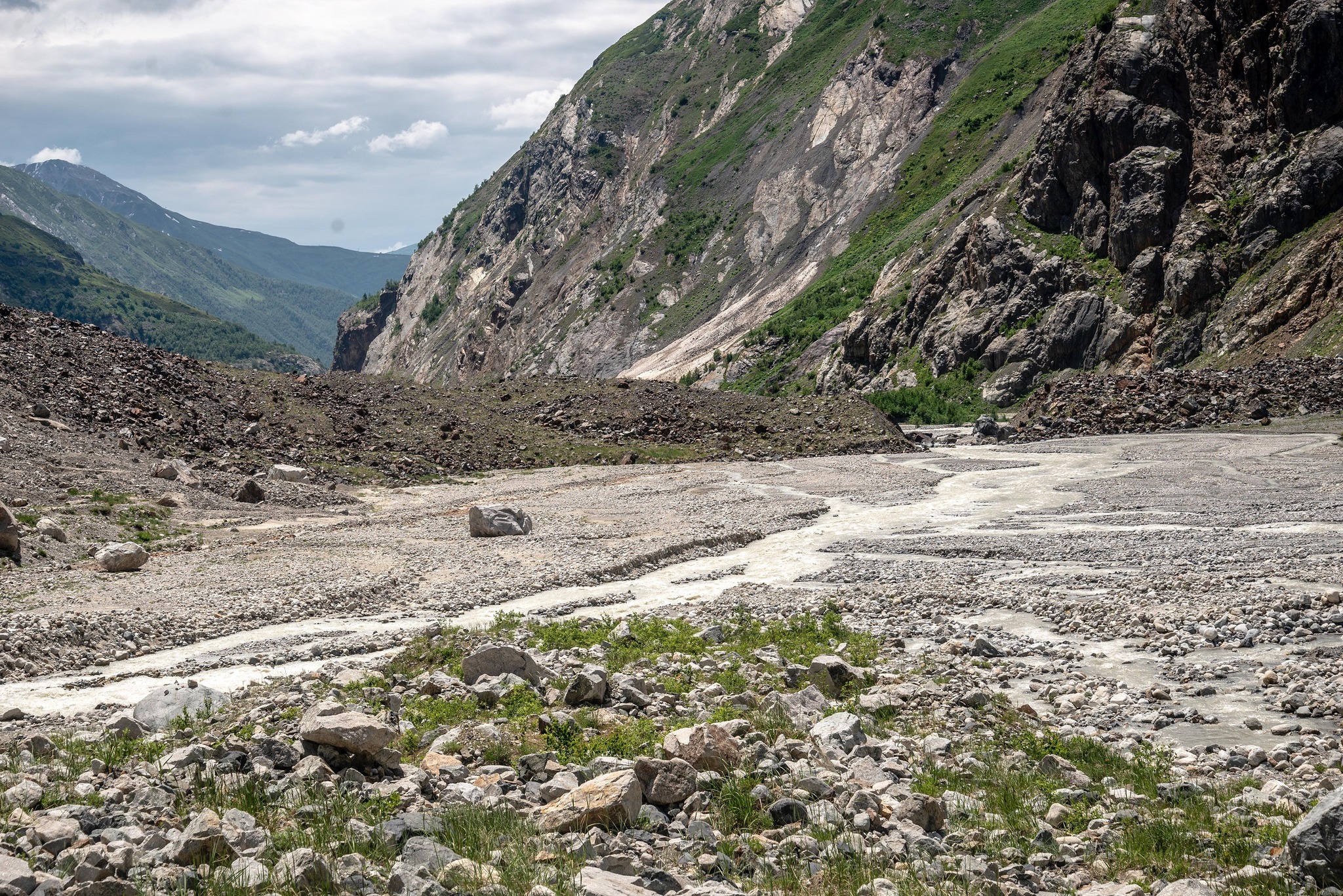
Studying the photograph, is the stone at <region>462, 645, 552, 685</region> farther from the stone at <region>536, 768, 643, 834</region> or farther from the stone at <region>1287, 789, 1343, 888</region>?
the stone at <region>1287, 789, 1343, 888</region>

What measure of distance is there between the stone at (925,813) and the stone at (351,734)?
616cm

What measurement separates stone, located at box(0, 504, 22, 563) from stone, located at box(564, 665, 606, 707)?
2015cm

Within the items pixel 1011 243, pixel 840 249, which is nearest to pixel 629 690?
pixel 1011 243

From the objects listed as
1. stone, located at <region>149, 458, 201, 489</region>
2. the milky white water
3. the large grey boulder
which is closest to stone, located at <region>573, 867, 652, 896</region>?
the large grey boulder

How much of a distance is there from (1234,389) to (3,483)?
6444 centimetres

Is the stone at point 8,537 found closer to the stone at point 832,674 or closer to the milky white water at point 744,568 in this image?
the milky white water at point 744,568

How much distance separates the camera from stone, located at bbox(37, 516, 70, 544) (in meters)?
28.8

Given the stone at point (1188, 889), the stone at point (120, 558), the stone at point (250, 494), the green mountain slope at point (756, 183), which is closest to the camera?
the stone at point (1188, 889)

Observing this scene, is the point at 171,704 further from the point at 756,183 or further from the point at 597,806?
the point at 756,183

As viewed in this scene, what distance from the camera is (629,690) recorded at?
49.5 ft

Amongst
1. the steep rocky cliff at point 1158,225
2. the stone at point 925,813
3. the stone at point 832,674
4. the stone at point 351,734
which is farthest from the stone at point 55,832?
the steep rocky cliff at point 1158,225

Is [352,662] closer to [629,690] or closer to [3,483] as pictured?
[629,690]

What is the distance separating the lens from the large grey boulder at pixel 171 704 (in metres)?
Answer: 14.6

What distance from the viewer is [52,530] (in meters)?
29.0
